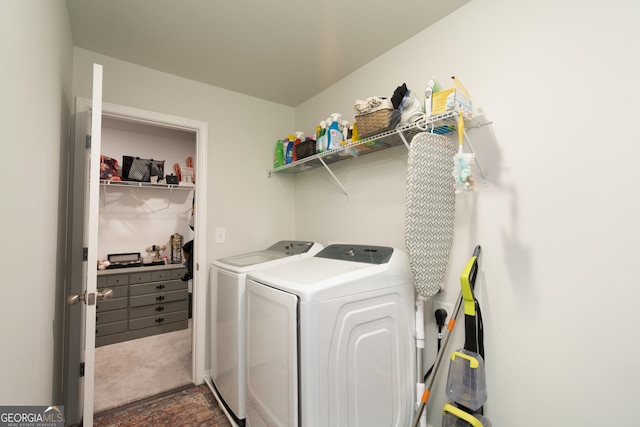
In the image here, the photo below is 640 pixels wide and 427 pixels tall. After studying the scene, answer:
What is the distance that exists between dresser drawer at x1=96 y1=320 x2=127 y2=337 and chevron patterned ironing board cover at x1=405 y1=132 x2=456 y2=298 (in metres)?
3.58

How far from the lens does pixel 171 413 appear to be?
A: 1.91 metres

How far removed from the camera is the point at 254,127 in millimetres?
2623

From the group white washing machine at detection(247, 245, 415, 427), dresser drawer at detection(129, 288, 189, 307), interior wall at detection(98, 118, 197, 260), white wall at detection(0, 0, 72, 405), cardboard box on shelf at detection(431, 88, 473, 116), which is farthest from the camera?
interior wall at detection(98, 118, 197, 260)

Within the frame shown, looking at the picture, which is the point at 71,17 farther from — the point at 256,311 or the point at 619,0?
the point at 619,0

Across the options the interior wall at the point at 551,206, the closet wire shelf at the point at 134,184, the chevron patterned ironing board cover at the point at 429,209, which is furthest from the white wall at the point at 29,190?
→ the closet wire shelf at the point at 134,184

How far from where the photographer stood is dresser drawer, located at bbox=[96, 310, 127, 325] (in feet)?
10.3

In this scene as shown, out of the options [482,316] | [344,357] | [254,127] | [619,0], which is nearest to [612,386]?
[482,316]

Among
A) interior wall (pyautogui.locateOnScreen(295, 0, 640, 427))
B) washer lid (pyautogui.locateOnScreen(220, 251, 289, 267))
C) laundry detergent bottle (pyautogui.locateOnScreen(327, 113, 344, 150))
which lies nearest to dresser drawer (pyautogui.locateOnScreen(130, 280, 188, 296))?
washer lid (pyautogui.locateOnScreen(220, 251, 289, 267))

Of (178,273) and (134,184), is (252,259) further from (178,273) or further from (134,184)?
(134,184)

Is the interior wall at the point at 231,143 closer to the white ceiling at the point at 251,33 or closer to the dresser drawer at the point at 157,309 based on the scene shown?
the white ceiling at the point at 251,33

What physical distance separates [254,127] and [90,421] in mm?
2277

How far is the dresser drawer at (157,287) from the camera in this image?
11.1 ft

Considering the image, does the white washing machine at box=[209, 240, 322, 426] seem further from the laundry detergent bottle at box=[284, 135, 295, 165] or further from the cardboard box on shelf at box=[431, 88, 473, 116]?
the cardboard box on shelf at box=[431, 88, 473, 116]

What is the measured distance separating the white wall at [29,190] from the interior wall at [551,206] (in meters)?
1.75
